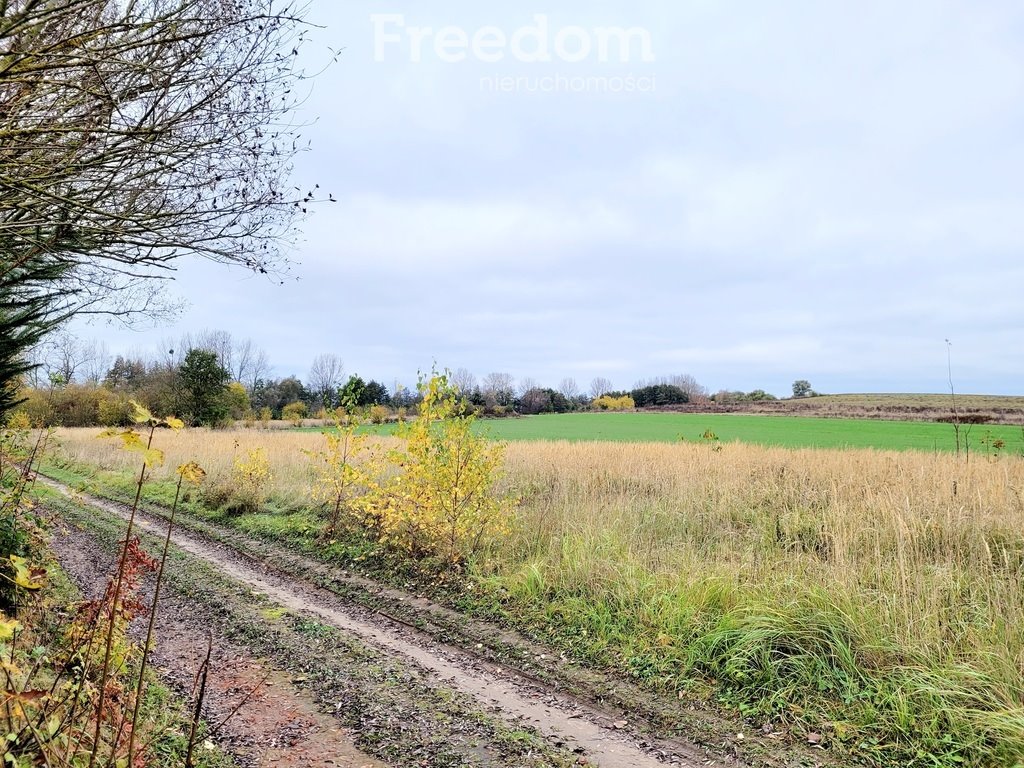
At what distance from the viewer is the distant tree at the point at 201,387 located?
3475 centimetres

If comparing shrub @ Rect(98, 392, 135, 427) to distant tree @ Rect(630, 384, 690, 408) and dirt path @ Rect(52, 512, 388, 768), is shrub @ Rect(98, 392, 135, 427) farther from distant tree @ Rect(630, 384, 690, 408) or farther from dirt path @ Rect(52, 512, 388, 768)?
distant tree @ Rect(630, 384, 690, 408)

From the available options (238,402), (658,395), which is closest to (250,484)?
(238,402)

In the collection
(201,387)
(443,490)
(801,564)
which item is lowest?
(801,564)

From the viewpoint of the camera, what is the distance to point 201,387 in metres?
35.1

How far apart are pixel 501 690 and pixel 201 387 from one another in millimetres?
36419

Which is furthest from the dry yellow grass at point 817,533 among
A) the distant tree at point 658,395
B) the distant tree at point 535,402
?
the distant tree at point 658,395

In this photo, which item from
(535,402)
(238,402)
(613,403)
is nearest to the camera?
(238,402)

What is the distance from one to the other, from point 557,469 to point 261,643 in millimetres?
7724

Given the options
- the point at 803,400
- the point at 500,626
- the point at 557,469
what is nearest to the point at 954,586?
the point at 500,626

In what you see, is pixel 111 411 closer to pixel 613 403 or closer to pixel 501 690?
pixel 501 690

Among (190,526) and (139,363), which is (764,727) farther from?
(139,363)

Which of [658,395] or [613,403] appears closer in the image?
[613,403]

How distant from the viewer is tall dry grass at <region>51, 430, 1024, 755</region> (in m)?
4.33

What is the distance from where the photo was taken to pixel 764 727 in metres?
3.94
